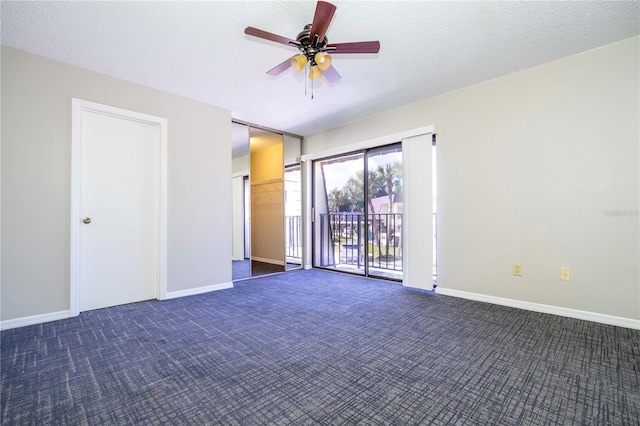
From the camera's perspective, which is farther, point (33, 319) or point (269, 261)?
point (269, 261)

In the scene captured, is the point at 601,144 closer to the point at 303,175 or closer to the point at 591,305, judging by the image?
the point at 591,305

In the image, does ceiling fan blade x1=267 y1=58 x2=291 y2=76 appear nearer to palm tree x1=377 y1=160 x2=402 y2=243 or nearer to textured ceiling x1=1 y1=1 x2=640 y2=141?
textured ceiling x1=1 y1=1 x2=640 y2=141

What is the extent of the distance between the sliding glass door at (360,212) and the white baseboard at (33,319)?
3.43 m

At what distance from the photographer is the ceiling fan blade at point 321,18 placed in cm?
164

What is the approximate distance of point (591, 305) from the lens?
8.29 feet

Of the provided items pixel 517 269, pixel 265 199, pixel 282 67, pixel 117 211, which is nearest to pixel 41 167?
pixel 117 211

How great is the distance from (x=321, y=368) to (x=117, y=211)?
2.77 meters

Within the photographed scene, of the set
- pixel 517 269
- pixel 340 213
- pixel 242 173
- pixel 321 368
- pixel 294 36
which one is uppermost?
pixel 294 36

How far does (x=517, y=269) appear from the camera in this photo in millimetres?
2914

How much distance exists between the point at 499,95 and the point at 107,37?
374 cm

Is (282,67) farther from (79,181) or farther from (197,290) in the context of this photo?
(197,290)

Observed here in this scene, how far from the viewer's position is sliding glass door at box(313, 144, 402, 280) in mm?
4273

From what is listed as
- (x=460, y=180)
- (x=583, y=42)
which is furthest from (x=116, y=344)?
(x=583, y=42)

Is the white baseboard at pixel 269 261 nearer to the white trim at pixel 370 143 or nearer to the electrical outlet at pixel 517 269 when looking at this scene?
the white trim at pixel 370 143
